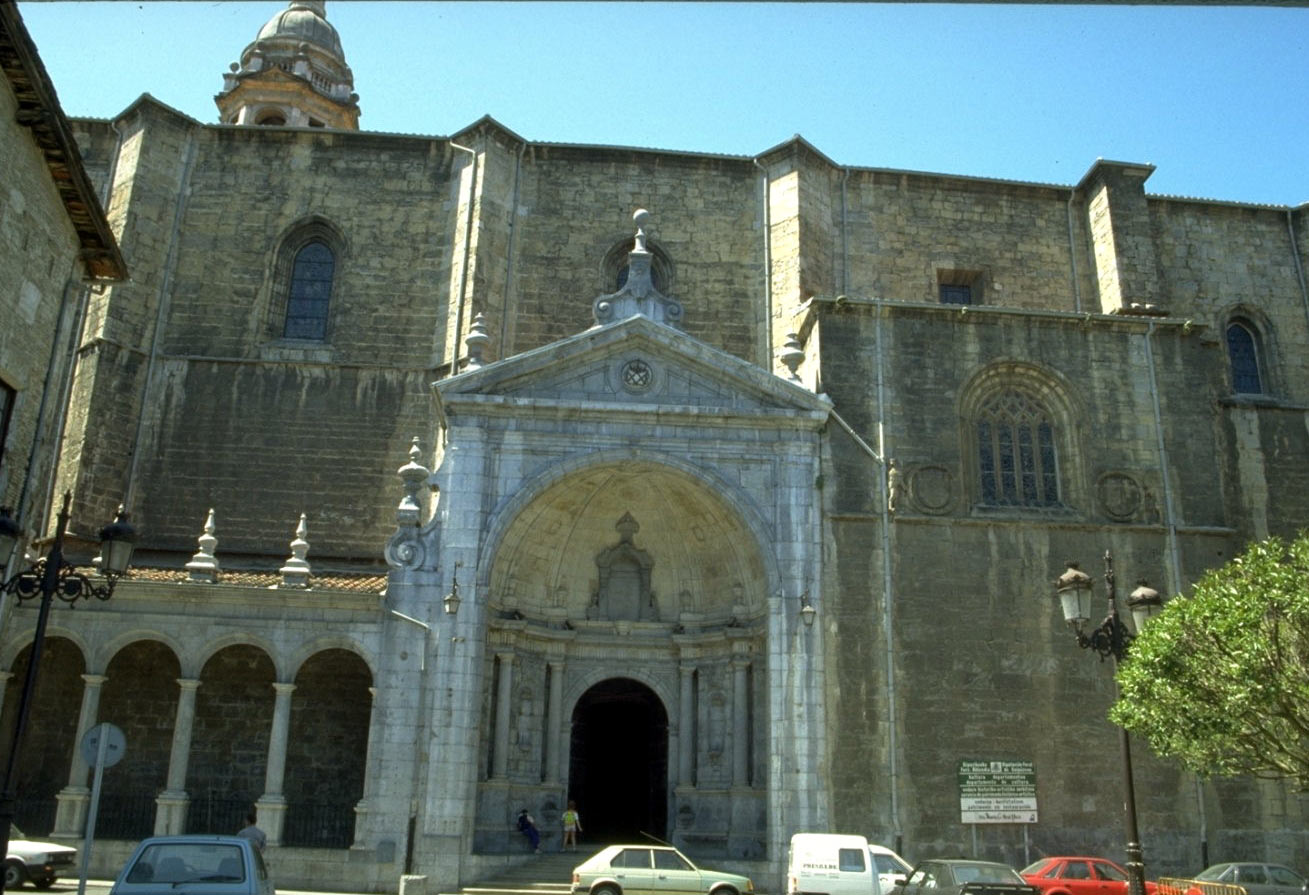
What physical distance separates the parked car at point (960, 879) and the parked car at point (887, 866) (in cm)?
113

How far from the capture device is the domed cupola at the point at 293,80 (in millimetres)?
35000

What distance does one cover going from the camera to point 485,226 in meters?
22.8

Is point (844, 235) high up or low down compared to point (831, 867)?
up

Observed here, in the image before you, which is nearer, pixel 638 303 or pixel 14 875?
pixel 14 875

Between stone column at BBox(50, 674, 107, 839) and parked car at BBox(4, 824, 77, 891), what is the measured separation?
862mm

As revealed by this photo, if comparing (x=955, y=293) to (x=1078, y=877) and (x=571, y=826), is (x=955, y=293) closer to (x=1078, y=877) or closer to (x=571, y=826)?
(x=1078, y=877)

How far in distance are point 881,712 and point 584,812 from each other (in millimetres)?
5479

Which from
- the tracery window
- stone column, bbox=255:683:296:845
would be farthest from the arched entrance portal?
the tracery window

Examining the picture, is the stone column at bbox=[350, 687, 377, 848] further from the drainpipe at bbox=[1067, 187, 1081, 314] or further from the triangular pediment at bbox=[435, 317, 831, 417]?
the drainpipe at bbox=[1067, 187, 1081, 314]

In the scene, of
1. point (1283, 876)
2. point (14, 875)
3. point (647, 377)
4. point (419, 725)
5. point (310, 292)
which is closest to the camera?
point (14, 875)

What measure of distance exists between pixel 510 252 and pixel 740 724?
10.7 meters

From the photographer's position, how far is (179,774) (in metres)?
16.4

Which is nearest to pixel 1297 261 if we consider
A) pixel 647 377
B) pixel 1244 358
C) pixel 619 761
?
pixel 1244 358

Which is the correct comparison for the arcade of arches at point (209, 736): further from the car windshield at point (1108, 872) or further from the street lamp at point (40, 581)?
the car windshield at point (1108, 872)
